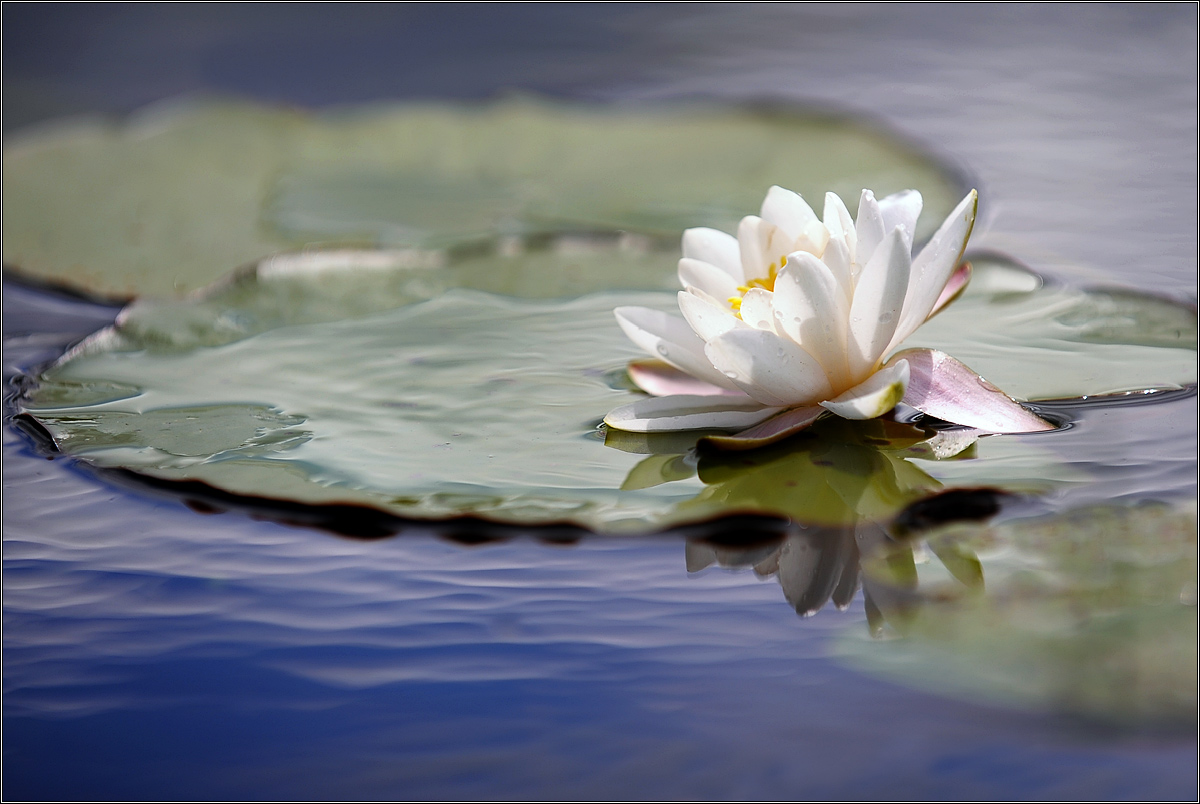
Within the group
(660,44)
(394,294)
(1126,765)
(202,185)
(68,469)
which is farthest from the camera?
(660,44)

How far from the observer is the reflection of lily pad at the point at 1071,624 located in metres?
0.75

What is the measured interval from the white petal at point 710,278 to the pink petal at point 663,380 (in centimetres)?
10

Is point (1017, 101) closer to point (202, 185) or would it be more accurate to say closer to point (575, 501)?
point (202, 185)

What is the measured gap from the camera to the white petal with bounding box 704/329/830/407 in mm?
1025

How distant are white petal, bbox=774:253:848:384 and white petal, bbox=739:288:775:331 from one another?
13 mm

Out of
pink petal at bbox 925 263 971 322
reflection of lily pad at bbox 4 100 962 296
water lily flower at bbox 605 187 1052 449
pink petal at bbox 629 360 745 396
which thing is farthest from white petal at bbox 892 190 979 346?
reflection of lily pad at bbox 4 100 962 296

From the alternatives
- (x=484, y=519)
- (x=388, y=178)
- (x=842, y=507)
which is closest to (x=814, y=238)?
(x=842, y=507)

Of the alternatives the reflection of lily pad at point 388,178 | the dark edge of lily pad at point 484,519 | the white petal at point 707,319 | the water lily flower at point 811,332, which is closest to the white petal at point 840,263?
the water lily flower at point 811,332

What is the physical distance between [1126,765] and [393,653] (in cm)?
54

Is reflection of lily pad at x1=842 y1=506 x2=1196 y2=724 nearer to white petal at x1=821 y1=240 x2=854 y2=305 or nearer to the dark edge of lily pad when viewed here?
the dark edge of lily pad

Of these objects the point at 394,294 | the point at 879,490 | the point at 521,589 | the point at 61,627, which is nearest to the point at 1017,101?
the point at 394,294

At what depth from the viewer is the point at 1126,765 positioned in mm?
688

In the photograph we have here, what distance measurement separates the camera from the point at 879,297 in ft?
3.38

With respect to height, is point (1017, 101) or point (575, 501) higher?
point (1017, 101)
